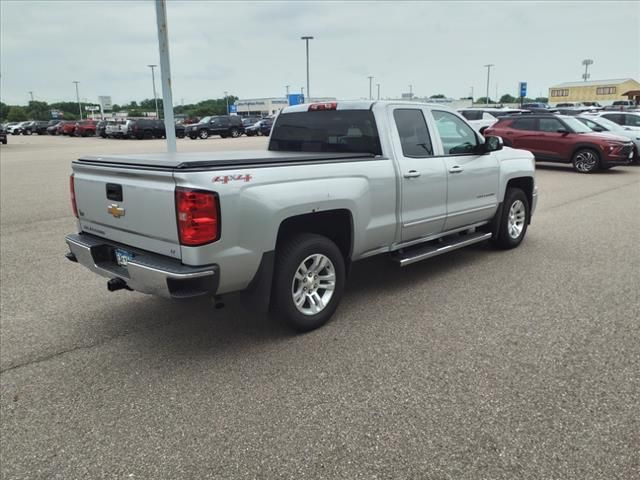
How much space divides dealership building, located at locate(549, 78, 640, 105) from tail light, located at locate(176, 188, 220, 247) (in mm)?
85510

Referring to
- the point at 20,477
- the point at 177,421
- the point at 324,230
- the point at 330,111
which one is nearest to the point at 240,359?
the point at 177,421

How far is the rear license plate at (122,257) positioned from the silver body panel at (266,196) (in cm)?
9

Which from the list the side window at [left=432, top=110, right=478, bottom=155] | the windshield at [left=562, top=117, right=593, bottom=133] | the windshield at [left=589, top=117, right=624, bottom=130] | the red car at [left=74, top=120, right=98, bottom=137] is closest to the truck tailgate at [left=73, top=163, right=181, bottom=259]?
the side window at [left=432, top=110, right=478, bottom=155]

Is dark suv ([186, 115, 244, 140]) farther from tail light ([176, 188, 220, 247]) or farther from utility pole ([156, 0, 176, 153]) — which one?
tail light ([176, 188, 220, 247])

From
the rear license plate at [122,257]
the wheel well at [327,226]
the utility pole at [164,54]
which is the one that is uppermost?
the utility pole at [164,54]

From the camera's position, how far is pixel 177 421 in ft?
10.4

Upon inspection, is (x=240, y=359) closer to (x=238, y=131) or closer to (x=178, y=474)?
(x=178, y=474)

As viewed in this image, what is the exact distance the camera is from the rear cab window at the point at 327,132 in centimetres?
511

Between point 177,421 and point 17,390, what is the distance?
123 centimetres

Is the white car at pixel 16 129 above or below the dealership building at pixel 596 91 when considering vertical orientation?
below

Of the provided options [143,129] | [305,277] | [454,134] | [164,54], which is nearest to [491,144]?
[454,134]

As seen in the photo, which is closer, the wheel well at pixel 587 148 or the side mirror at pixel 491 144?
the side mirror at pixel 491 144

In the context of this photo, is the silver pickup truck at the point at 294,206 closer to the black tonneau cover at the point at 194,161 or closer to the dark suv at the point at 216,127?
the black tonneau cover at the point at 194,161

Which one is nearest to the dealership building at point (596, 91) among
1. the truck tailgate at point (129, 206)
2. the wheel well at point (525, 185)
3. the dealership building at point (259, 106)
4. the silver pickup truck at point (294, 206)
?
the dealership building at point (259, 106)
